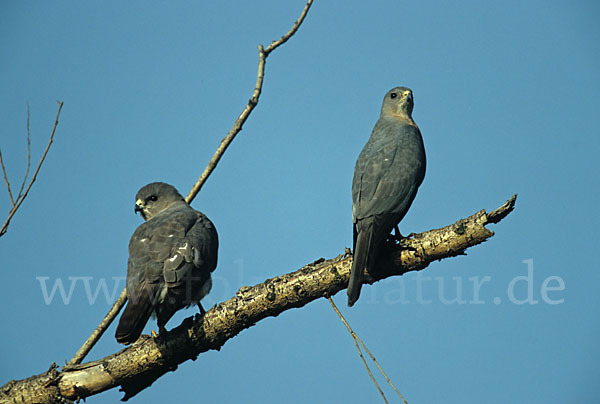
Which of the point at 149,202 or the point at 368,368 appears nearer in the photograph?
the point at 368,368

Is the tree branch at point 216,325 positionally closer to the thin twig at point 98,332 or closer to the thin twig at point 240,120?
the thin twig at point 98,332

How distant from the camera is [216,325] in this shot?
182 inches

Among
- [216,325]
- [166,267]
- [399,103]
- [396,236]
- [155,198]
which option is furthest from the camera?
[399,103]

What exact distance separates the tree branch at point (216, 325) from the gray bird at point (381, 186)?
19cm

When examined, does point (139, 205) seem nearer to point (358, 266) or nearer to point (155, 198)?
point (155, 198)

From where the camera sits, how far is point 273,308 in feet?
15.1

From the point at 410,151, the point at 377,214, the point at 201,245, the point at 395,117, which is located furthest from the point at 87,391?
the point at 395,117

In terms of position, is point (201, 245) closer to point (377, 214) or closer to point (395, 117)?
point (377, 214)

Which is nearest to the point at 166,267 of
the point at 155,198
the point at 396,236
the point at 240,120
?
the point at 240,120

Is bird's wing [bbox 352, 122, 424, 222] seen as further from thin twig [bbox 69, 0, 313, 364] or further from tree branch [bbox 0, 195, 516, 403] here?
thin twig [bbox 69, 0, 313, 364]

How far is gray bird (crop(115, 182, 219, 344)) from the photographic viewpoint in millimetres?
4660

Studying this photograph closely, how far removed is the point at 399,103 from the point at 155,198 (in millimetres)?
3227

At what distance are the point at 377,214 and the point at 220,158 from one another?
1531 millimetres

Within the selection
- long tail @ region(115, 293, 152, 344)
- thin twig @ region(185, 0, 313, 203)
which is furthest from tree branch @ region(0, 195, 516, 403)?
thin twig @ region(185, 0, 313, 203)
